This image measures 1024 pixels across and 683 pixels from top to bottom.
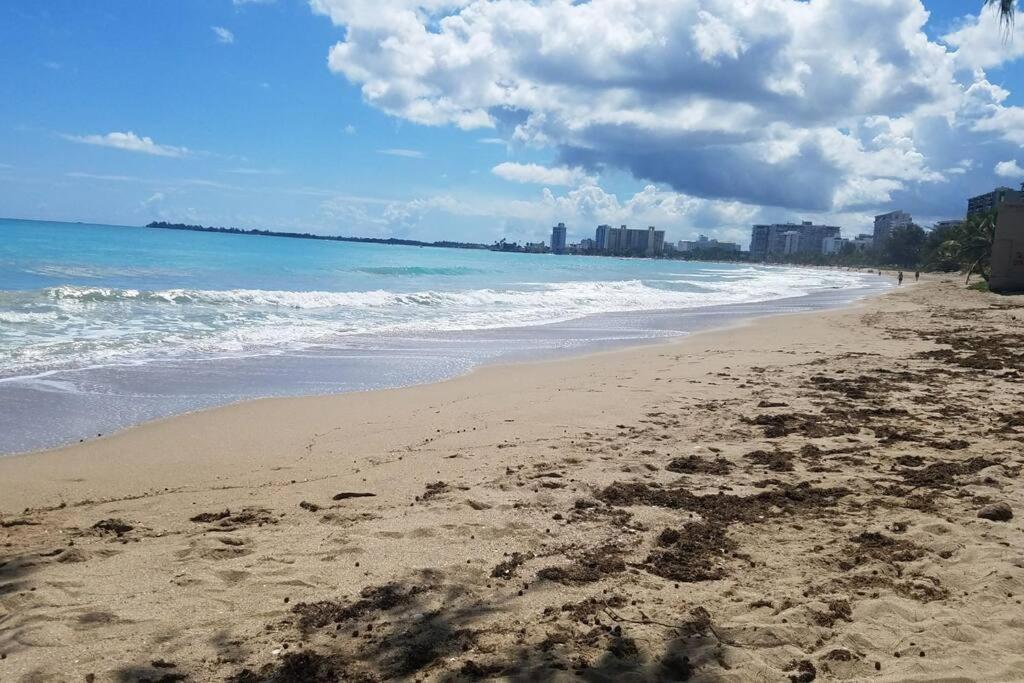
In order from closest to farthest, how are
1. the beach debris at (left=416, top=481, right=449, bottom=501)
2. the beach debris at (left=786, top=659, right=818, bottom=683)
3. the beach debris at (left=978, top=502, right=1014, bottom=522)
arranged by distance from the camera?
the beach debris at (left=786, top=659, right=818, bottom=683) → the beach debris at (left=978, top=502, right=1014, bottom=522) → the beach debris at (left=416, top=481, right=449, bottom=501)

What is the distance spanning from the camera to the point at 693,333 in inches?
654

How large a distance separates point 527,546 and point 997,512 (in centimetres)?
287

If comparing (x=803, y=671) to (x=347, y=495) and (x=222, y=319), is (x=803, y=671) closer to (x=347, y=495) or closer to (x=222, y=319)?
(x=347, y=495)

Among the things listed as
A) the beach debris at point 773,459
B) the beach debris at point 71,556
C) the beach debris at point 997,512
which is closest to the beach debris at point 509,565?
the beach debris at point 71,556

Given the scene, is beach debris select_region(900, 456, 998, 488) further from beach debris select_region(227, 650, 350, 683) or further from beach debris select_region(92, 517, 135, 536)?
beach debris select_region(92, 517, 135, 536)

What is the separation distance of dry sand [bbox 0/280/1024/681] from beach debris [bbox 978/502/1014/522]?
0.05 meters

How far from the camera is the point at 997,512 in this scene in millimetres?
4203

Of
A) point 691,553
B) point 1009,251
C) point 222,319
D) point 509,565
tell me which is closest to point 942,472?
point 691,553

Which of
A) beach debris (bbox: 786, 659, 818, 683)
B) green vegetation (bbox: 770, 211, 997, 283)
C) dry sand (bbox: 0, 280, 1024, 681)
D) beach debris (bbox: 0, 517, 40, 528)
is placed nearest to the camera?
beach debris (bbox: 786, 659, 818, 683)

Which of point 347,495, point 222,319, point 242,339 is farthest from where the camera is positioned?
point 222,319

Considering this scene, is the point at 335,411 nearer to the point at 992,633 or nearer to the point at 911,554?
the point at 911,554

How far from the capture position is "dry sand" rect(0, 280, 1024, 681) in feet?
9.60

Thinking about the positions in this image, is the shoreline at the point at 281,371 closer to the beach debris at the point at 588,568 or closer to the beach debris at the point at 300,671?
the beach debris at the point at 300,671

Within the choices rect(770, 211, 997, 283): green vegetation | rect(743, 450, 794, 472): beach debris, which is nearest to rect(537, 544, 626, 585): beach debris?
rect(743, 450, 794, 472): beach debris
